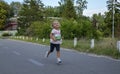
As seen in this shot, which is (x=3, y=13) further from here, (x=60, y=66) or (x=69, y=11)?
(x=60, y=66)

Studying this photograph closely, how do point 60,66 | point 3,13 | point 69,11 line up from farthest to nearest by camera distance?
point 3,13
point 69,11
point 60,66

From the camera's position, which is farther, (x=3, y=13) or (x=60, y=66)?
(x=3, y=13)

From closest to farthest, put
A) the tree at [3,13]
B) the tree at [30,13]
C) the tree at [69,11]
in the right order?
the tree at [69,11]
the tree at [30,13]
the tree at [3,13]

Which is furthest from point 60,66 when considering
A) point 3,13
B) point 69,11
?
point 3,13

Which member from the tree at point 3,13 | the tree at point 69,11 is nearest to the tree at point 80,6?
the tree at point 69,11

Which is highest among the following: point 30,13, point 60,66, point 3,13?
point 3,13

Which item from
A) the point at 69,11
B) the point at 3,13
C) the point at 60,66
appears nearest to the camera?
the point at 60,66

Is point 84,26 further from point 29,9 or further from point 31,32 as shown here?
point 29,9

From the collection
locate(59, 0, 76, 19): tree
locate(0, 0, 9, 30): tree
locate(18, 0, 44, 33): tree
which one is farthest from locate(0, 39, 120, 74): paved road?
locate(0, 0, 9, 30): tree

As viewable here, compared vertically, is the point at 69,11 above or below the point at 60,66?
above

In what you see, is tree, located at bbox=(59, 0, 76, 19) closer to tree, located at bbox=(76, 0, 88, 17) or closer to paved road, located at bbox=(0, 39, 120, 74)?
tree, located at bbox=(76, 0, 88, 17)

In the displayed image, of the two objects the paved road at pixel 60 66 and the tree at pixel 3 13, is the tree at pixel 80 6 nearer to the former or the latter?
the tree at pixel 3 13

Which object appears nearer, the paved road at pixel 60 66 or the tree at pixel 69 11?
the paved road at pixel 60 66

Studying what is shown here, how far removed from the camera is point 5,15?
116m
